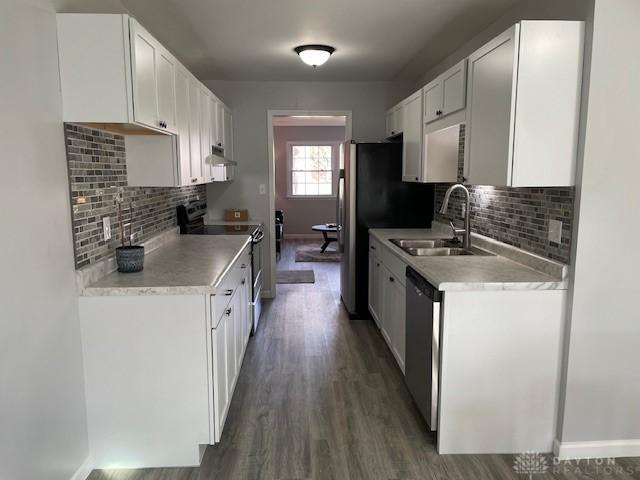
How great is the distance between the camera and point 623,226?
2201 mm

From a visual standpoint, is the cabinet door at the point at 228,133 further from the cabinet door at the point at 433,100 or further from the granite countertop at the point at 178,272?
the cabinet door at the point at 433,100

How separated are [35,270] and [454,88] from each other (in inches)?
96.5

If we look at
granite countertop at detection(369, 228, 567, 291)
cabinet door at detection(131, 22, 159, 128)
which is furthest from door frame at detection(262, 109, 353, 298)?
cabinet door at detection(131, 22, 159, 128)

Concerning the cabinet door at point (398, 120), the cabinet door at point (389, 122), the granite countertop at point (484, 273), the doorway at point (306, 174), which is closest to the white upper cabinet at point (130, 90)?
the granite countertop at point (484, 273)

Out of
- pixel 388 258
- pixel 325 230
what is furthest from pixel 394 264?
pixel 325 230

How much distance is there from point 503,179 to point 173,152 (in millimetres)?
1886

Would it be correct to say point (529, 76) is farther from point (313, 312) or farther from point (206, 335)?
point (313, 312)

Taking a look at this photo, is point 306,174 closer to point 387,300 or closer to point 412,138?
point 412,138

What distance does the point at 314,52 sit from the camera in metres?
3.71

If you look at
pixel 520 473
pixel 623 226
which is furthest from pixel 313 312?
pixel 623 226

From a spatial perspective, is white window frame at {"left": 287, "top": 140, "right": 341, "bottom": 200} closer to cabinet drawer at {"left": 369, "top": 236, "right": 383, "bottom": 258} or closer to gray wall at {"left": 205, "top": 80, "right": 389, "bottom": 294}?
gray wall at {"left": 205, "top": 80, "right": 389, "bottom": 294}

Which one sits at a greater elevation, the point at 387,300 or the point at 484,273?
the point at 484,273

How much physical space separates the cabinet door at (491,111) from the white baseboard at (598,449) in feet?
4.42

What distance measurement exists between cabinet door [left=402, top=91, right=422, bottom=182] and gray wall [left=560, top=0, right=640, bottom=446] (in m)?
1.63
